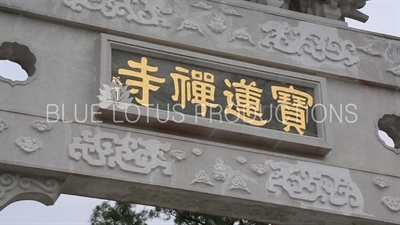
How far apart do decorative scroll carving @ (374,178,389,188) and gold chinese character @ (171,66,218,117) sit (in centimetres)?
124

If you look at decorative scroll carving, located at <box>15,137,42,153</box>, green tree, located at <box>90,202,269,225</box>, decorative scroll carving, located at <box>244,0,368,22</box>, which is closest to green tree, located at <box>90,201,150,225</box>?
green tree, located at <box>90,202,269,225</box>

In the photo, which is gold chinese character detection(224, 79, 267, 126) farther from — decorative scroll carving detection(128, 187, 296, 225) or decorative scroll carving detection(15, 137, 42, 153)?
decorative scroll carving detection(15, 137, 42, 153)

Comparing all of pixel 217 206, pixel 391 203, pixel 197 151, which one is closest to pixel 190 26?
pixel 197 151

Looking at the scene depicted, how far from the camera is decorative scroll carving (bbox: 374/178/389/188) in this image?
23.9 feet

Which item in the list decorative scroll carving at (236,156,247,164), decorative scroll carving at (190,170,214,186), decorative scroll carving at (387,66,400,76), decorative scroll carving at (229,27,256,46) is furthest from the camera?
decorative scroll carving at (387,66,400,76)

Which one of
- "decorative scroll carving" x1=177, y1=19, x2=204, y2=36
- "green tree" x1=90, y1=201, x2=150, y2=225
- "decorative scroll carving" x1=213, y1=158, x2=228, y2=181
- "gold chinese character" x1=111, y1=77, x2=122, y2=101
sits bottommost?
"decorative scroll carving" x1=213, y1=158, x2=228, y2=181

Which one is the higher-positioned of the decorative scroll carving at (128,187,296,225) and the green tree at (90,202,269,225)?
the green tree at (90,202,269,225)

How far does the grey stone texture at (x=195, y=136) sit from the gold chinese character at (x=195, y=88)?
17 cm

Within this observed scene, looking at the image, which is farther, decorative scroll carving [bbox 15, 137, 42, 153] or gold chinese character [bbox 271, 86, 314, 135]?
gold chinese character [bbox 271, 86, 314, 135]

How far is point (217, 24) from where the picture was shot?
7465 millimetres

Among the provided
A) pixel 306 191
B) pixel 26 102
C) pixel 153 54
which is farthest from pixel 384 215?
pixel 26 102

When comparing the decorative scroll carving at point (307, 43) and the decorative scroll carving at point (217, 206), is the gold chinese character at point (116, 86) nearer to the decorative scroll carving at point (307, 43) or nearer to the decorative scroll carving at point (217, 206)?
the decorative scroll carving at point (217, 206)

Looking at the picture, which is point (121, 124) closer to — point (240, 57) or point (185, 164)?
point (185, 164)

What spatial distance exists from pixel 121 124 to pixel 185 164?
1.58 feet
